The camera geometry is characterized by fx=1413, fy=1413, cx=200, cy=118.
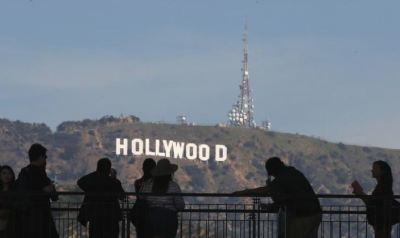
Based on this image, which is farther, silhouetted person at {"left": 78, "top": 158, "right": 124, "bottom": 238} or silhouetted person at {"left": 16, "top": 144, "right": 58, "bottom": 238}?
silhouetted person at {"left": 78, "top": 158, "right": 124, "bottom": 238}

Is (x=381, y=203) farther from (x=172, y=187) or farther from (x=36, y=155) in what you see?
(x=36, y=155)

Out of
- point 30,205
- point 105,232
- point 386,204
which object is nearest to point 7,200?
point 30,205

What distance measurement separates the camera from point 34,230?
17953 millimetres

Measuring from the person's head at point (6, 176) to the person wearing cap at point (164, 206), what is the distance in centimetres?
171

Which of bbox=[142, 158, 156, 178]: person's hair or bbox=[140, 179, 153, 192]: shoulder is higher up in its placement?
bbox=[142, 158, 156, 178]: person's hair

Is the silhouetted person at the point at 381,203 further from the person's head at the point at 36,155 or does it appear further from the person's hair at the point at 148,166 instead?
the person's head at the point at 36,155

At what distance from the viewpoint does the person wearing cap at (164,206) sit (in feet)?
58.6

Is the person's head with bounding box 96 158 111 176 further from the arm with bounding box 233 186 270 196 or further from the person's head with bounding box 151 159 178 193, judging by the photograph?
the arm with bounding box 233 186 270 196

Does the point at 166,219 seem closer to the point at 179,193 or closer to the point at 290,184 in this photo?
the point at 179,193

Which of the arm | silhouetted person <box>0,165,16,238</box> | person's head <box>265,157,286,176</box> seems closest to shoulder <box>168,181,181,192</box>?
the arm

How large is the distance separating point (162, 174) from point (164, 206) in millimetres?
407

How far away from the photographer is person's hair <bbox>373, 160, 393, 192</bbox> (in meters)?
18.3

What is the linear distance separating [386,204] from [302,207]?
4.01ft

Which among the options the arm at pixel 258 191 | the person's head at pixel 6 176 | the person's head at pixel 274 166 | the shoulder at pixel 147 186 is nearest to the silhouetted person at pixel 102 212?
the shoulder at pixel 147 186
